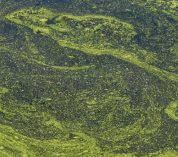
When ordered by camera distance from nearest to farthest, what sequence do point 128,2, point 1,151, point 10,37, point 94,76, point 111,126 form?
point 1,151
point 111,126
point 94,76
point 10,37
point 128,2

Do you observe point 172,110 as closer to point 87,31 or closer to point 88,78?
point 88,78

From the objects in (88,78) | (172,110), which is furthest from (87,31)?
(172,110)

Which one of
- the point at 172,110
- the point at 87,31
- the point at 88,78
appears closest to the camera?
the point at 172,110

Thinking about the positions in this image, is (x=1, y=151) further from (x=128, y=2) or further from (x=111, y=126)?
(x=128, y=2)

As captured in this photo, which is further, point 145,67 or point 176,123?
point 145,67

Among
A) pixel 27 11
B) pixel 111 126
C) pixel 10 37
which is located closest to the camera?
pixel 111 126

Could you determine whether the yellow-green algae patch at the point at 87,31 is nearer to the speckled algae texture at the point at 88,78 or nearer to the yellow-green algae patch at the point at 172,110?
the speckled algae texture at the point at 88,78

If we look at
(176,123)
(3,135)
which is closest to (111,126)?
(176,123)
